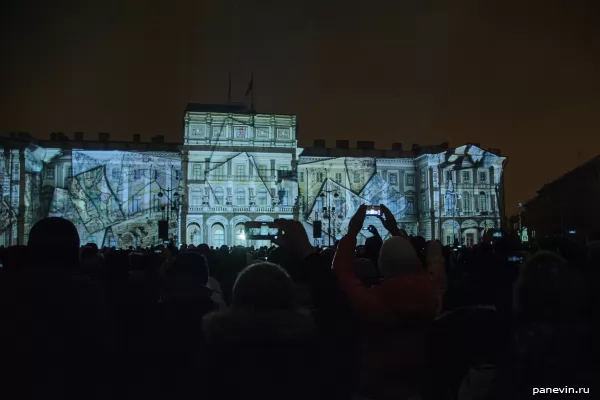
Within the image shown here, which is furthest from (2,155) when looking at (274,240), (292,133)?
(274,240)

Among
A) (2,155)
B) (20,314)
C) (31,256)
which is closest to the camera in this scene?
(20,314)

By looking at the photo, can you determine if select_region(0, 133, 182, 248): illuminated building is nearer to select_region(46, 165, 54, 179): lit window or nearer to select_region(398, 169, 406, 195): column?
select_region(46, 165, 54, 179): lit window

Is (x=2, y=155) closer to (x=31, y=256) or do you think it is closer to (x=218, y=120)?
(x=218, y=120)

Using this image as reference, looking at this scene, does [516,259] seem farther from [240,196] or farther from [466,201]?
[466,201]

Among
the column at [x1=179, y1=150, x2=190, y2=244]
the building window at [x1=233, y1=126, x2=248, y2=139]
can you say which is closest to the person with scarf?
the column at [x1=179, y1=150, x2=190, y2=244]

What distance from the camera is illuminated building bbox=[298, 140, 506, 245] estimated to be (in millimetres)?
59844

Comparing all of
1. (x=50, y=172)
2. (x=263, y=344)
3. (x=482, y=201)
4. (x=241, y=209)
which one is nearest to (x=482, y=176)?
(x=482, y=201)

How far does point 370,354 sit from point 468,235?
59234mm

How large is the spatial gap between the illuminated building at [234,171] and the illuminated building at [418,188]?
352 centimetres

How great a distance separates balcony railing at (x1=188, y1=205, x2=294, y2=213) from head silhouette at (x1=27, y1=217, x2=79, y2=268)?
167ft

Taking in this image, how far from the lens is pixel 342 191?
198 feet

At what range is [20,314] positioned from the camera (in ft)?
10.6

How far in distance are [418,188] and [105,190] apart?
3106 cm

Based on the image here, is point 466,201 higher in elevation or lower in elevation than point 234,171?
lower
